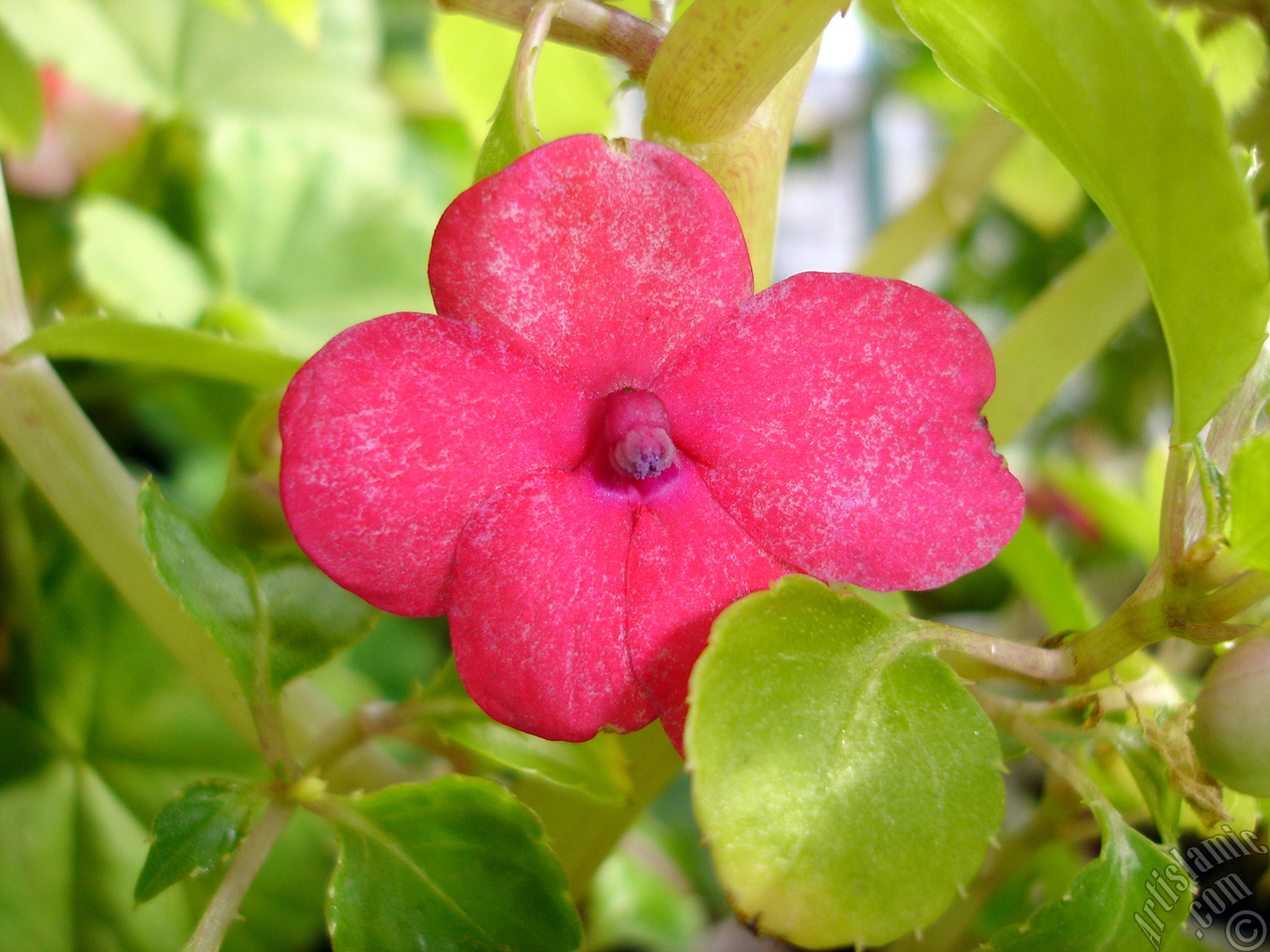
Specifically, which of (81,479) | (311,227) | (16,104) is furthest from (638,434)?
(311,227)

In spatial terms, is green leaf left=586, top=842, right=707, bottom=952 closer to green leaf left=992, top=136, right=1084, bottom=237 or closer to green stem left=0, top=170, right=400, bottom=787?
green stem left=0, top=170, right=400, bottom=787

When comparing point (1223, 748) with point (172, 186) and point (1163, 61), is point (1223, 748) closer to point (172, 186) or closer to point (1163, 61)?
point (1163, 61)

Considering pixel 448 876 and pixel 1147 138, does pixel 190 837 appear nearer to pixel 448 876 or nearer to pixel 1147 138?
pixel 448 876

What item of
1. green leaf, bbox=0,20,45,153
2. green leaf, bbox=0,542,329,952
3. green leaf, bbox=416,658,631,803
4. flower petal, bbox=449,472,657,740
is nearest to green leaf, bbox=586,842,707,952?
green leaf, bbox=0,542,329,952

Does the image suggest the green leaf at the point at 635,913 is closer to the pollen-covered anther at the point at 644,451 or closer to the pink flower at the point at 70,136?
the pollen-covered anther at the point at 644,451

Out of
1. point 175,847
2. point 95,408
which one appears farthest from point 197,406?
point 175,847

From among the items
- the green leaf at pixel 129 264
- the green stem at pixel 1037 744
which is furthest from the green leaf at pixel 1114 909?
the green leaf at pixel 129 264
